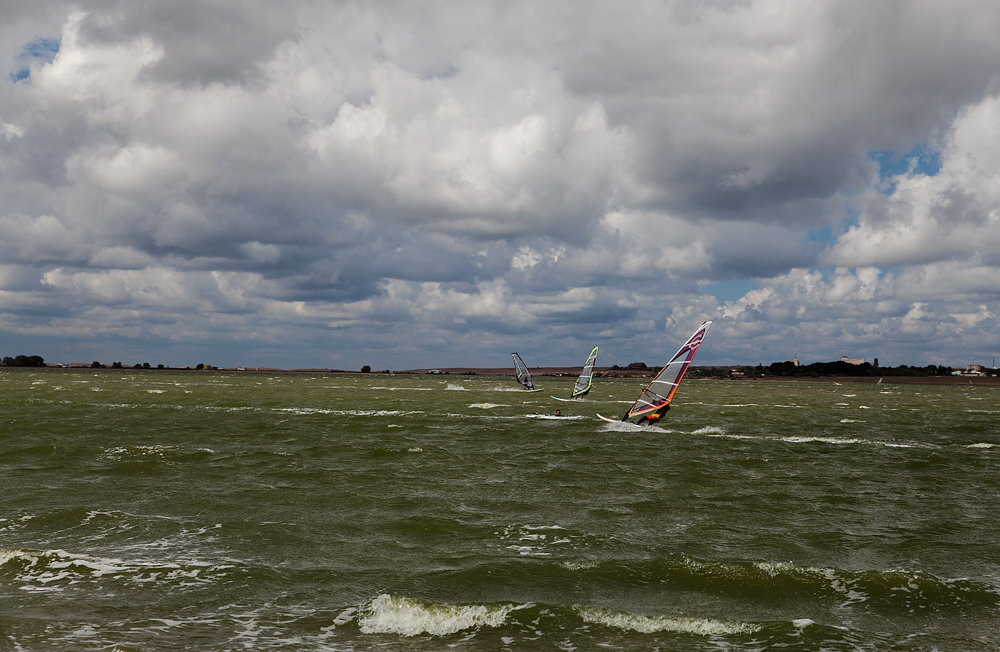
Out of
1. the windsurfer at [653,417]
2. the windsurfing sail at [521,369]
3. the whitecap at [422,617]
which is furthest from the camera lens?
the windsurfing sail at [521,369]

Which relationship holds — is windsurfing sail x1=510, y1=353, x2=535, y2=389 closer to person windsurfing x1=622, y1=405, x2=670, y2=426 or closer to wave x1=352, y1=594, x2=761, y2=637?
person windsurfing x1=622, y1=405, x2=670, y2=426

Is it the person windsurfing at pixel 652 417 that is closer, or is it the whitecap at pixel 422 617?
the whitecap at pixel 422 617

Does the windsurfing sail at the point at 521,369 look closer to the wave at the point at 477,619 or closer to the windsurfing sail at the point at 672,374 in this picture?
the windsurfing sail at the point at 672,374

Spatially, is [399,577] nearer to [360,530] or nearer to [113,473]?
[360,530]

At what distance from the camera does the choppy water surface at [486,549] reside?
10.3 meters

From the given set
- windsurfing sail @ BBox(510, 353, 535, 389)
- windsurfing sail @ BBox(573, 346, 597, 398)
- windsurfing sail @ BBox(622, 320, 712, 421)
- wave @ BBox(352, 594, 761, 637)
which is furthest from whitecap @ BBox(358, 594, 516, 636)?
windsurfing sail @ BBox(510, 353, 535, 389)

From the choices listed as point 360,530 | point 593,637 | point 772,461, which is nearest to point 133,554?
point 360,530

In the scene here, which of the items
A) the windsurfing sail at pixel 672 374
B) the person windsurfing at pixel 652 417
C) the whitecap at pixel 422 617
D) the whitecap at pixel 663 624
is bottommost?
the whitecap at pixel 663 624

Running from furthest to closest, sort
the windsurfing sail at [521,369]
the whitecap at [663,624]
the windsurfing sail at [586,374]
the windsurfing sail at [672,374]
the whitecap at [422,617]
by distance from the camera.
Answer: the windsurfing sail at [521,369]
the windsurfing sail at [586,374]
the windsurfing sail at [672,374]
the whitecap at [663,624]
the whitecap at [422,617]

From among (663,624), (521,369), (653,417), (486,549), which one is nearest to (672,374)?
(653,417)

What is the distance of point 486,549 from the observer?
47.9 feet

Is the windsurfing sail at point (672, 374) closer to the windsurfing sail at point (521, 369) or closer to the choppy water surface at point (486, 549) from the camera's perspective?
the choppy water surface at point (486, 549)

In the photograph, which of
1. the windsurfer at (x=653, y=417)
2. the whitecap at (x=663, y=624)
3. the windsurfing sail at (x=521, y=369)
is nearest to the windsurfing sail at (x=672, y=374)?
the windsurfer at (x=653, y=417)

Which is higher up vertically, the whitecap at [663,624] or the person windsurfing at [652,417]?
the person windsurfing at [652,417]
